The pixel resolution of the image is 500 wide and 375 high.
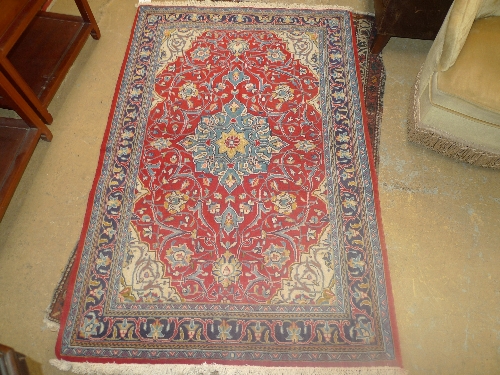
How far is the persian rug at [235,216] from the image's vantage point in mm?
1426

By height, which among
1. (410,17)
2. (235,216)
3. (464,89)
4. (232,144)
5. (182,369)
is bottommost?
(182,369)

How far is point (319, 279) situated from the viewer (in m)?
1.55

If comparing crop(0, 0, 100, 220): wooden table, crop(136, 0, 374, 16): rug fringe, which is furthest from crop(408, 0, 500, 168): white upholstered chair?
crop(0, 0, 100, 220): wooden table

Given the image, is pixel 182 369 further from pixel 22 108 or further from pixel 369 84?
pixel 369 84

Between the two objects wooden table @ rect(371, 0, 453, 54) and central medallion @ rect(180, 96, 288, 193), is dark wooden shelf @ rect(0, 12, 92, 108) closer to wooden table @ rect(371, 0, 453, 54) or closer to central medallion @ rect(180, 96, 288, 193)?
central medallion @ rect(180, 96, 288, 193)

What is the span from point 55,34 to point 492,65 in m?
2.28

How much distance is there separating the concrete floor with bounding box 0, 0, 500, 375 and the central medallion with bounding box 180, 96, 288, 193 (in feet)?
1.80

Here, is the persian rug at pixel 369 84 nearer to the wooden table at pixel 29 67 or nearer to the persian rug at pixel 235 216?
the persian rug at pixel 235 216

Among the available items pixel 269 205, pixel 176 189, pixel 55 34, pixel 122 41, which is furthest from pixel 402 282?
pixel 55 34

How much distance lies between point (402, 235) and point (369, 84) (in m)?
0.91

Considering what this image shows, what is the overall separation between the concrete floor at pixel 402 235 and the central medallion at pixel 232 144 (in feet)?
1.80

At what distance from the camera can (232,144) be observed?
187 centimetres

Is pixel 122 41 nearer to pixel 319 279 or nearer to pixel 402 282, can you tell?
pixel 319 279

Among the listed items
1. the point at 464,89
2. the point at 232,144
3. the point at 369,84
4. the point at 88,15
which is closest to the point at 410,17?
the point at 369,84
